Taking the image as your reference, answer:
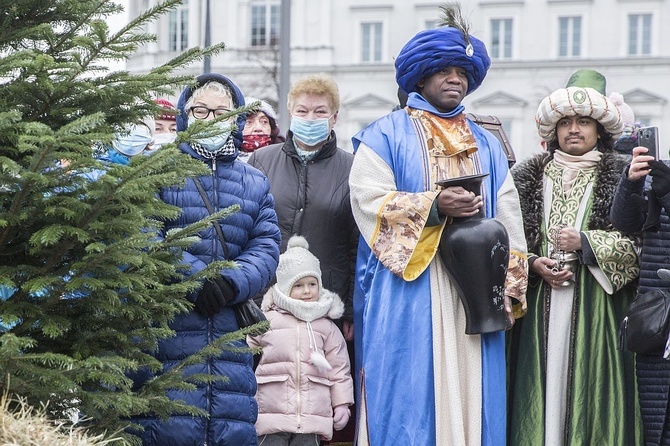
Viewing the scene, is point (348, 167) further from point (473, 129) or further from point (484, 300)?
point (484, 300)

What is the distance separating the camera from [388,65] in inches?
1976

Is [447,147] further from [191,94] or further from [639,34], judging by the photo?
A: [639,34]

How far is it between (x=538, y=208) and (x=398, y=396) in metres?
1.31

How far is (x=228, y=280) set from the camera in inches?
208

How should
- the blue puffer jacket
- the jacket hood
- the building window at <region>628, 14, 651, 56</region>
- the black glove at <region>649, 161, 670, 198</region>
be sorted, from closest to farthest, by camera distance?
1. the blue puffer jacket
2. the jacket hood
3. the black glove at <region>649, 161, 670, 198</region>
4. the building window at <region>628, 14, 651, 56</region>

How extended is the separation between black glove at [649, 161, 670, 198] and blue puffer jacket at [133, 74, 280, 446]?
1.74 m

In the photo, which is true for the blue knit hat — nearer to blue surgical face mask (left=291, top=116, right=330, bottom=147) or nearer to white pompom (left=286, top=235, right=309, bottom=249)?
white pompom (left=286, top=235, right=309, bottom=249)

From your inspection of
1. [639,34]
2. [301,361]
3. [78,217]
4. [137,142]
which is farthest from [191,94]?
[639,34]

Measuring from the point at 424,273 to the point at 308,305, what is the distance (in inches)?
26.6

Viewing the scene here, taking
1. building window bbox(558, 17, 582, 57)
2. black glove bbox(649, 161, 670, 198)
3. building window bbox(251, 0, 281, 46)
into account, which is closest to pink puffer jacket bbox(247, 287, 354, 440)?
black glove bbox(649, 161, 670, 198)

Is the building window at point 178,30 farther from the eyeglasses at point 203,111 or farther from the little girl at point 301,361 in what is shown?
the eyeglasses at point 203,111

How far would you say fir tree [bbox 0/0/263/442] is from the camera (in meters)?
3.86

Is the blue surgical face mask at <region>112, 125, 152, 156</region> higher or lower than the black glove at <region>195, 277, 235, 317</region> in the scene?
higher

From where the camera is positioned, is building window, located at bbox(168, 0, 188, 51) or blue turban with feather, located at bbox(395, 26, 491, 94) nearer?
blue turban with feather, located at bbox(395, 26, 491, 94)
